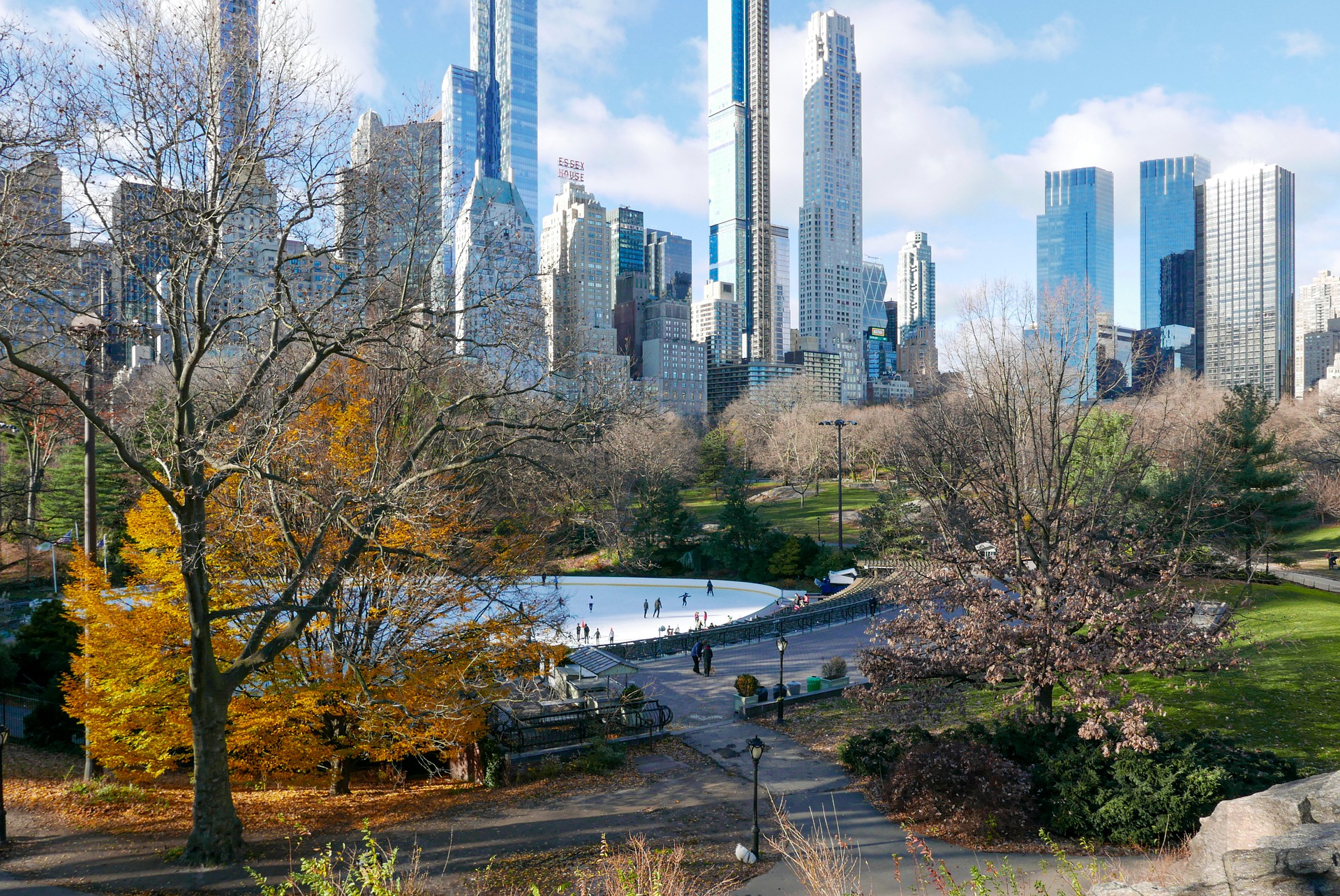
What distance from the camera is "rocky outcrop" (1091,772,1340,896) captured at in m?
6.16

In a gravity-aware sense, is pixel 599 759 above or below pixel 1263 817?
below

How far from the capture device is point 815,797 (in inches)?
532

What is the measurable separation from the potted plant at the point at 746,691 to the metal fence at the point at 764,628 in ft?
15.3

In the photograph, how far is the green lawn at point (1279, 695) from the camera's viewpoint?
14250 millimetres

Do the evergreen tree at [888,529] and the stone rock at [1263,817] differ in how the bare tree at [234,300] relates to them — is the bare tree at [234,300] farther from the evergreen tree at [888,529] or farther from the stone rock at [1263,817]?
the evergreen tree at [888,529]

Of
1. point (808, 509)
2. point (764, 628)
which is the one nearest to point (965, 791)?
point (764, 628)

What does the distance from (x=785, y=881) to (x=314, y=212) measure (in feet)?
34.1

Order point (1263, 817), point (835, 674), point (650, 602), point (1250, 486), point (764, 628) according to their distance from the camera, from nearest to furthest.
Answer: point (1263, 817) < point (835, 674) < point (764, 628) < point (1250, 486) < point (650, 602)

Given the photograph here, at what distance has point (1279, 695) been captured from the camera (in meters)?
16.5

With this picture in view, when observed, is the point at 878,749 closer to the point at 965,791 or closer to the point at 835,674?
the point at 965,791

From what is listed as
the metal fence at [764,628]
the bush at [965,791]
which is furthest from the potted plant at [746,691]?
the bush at [965,791]

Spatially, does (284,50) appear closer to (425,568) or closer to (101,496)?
(425,568)

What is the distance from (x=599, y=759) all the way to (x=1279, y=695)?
13533mm

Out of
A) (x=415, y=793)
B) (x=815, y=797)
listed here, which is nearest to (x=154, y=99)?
(x=415, y=793)
